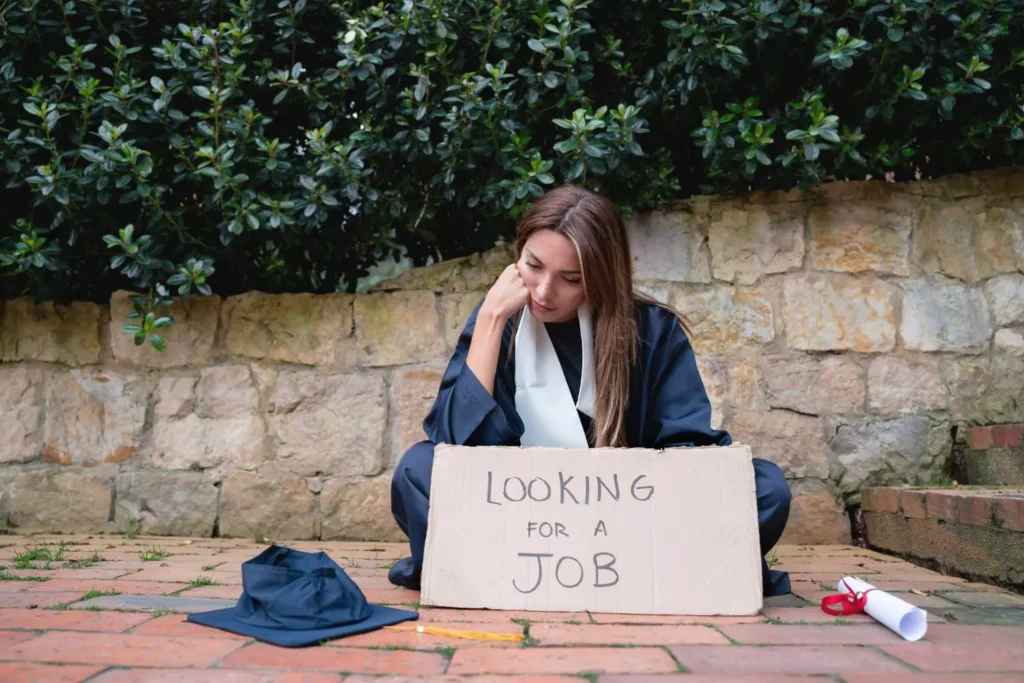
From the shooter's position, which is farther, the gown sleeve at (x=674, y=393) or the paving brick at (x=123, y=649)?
the gown sleeve at (x=674, y=393)

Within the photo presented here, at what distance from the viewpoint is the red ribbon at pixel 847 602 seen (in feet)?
6.52

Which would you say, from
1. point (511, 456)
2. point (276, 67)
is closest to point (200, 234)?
point (276, 67)

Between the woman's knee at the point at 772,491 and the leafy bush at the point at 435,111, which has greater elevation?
the leafy bush at the point at 435,111

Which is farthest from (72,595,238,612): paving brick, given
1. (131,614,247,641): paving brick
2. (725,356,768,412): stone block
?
(725,356,768,412): stone block

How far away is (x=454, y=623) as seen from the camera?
1.91 metres

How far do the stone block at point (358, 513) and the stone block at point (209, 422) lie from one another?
36cm

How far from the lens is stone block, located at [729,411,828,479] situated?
3.24 meters

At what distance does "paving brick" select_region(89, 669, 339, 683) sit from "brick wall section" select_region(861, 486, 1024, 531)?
5.84ft

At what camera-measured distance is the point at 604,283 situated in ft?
8.17

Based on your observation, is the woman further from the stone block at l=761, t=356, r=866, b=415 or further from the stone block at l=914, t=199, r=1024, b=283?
the stone block at l=914, t=199, r=1024, b=283

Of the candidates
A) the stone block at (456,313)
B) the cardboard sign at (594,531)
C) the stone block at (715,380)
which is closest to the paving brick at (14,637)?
the cardboard sign at (594,531)

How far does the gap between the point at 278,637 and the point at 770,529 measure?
1.31 meters

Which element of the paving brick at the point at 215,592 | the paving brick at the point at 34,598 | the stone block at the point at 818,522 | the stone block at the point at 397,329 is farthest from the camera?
the stone block at the point at 397,329

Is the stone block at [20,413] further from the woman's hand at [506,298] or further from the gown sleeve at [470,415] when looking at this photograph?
the woman's hand at [506,298]
